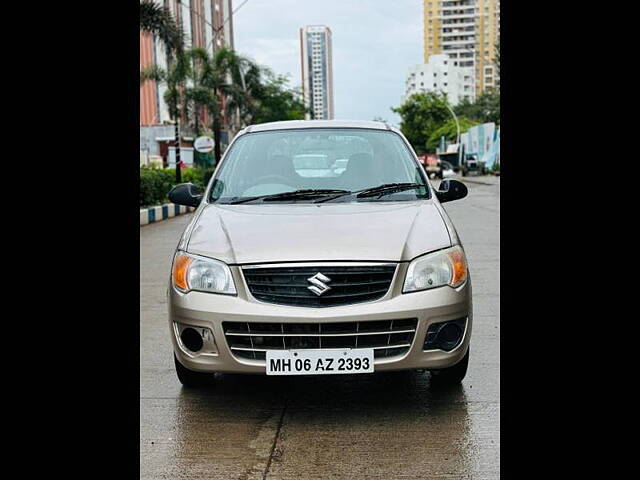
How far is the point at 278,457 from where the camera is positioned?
3773 mm

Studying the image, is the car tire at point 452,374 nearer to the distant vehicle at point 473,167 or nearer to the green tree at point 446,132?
the distant vehicle at point 473,167

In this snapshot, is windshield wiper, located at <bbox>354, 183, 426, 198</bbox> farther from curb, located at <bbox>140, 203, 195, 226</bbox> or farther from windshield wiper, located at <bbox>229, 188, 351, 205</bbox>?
curb, located at <bbox>140, 203, 195, 226</bbox>

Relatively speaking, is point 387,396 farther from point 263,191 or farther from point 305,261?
point 263,191

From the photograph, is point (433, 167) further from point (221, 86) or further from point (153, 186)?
point (153, 186)

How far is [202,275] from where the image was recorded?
415 centimetres

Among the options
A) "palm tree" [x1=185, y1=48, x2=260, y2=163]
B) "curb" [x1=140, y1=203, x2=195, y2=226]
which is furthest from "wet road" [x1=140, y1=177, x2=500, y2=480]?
"palm tree" [x1=185, y1=48, x2=260, y2=163]

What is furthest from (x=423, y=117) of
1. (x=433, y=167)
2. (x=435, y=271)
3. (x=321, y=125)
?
(x=435, y=271)

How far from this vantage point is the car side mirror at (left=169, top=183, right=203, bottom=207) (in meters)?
5.36

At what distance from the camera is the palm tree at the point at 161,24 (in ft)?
69.7

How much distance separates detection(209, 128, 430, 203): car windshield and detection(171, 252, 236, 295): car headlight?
830 mm

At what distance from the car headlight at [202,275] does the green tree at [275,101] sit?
42.1m

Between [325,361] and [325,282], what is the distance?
0.38 m
